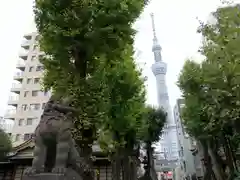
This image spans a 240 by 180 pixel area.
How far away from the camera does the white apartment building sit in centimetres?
3531

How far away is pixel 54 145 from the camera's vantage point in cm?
589

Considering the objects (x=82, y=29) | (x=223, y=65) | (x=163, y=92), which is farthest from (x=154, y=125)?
(x=163, y=92)

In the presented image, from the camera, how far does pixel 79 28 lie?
9.40 m

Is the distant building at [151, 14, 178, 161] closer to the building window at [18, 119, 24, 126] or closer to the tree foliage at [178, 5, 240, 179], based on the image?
the building window at [18, 119, 24, 126]

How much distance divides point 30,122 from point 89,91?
94.7ft

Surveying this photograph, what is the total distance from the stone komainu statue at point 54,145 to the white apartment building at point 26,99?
2951 centimetres

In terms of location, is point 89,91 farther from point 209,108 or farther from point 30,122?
point 30,122

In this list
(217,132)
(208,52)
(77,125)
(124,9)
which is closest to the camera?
(77,125)

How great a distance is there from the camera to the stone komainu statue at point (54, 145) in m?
5.57

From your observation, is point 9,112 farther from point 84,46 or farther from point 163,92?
point 163,92

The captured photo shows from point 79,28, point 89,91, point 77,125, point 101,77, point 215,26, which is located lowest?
point 77,125

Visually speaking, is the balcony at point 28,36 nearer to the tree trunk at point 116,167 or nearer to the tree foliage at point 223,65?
the tree trunk at point 116,167

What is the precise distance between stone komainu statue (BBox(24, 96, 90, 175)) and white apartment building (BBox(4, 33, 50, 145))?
96.8ft

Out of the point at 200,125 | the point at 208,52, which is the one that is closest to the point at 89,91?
the point at 208,52
